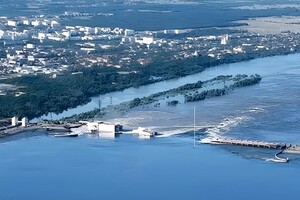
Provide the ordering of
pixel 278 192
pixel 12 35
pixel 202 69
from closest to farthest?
pixel 278 192 < pixel 202 69 < pixel 12 35

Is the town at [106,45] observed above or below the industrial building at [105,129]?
above

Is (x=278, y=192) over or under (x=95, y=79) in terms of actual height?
under

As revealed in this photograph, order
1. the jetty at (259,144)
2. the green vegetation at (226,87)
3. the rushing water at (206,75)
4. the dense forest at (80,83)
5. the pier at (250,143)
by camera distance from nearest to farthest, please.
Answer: the jetty at (259,144), the pier at (250,143), the dense forest at (80,83), the rushing water at (206,75), the green vegetation at (226,87)

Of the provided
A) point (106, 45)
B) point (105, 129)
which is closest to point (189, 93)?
point (105, 129)

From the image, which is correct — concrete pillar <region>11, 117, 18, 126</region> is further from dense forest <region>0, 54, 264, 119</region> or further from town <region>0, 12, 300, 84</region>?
town <region>0, 12, 300, 84</region>

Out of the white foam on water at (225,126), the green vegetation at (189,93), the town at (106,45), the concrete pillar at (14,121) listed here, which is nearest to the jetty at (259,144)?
the white foam on water at (225,126)

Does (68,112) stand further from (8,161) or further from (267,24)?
(267,24)

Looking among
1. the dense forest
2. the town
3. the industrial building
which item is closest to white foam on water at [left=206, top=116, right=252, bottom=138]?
the industrial building

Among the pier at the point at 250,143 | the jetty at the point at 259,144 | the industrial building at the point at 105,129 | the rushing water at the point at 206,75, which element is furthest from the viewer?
the rushing water at the point at 206,75

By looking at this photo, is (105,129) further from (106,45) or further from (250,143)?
(106,45)

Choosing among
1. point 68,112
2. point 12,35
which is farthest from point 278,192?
point 12,35

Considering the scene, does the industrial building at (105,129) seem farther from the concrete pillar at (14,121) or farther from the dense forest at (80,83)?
the dense forest at (80,83)
